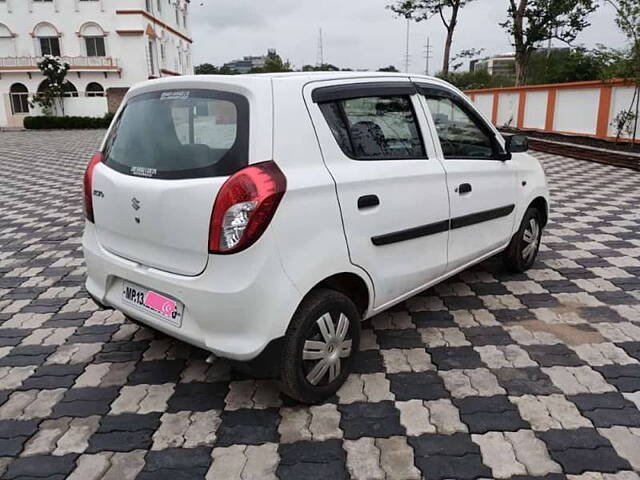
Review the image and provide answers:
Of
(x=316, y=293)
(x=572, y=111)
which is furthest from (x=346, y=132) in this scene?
(x=572, y=111)

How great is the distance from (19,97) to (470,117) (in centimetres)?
4819

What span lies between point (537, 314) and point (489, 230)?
72cm

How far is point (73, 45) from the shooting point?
4419 cm

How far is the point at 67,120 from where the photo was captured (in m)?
34.0

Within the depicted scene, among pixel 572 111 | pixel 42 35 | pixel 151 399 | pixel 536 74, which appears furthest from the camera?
pixel 42 35

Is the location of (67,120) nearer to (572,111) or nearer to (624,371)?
(572,111)

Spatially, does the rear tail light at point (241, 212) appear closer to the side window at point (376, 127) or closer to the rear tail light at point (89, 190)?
the side window at point (376, 127)

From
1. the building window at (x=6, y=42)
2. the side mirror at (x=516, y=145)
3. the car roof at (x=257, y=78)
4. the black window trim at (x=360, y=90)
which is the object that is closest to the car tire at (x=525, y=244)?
the side mirror at (x=516, y=145)

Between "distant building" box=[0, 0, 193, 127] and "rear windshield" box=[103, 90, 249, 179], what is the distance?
144 feet

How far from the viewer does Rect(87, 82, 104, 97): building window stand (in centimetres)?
4444

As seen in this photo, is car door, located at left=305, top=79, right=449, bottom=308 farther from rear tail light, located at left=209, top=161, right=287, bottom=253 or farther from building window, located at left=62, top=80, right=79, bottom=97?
building window, located at left=62, top=80, right=79, bottom=97

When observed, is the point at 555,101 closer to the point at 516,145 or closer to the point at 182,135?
the point at 516,145

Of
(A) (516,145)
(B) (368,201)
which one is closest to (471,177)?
(A) (516,145)

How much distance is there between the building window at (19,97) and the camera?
43750 mm
